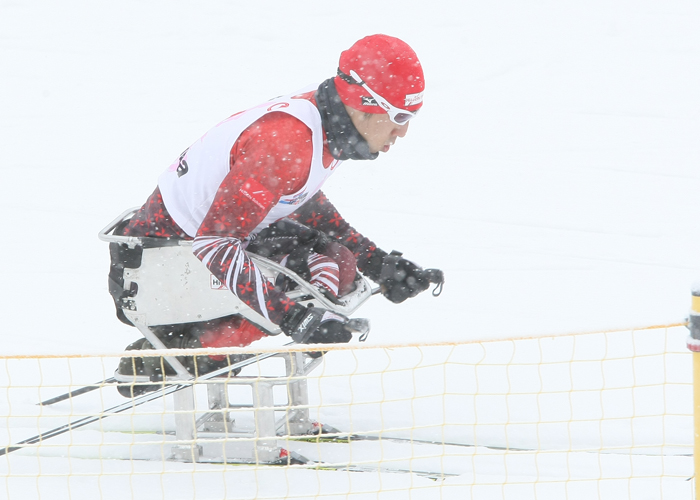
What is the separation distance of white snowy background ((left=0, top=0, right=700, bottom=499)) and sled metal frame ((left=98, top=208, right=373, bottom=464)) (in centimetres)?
23

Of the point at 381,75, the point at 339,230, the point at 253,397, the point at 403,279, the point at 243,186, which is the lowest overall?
the point at 253,397

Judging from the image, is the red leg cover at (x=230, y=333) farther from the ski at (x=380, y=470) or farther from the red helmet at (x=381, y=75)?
the red helmet at (x=381, y=75)

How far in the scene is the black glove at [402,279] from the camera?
3.83 m

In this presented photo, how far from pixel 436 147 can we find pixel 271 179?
5475 mm

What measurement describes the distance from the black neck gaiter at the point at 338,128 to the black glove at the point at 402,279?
748 millimetres

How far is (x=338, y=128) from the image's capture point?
128 inches

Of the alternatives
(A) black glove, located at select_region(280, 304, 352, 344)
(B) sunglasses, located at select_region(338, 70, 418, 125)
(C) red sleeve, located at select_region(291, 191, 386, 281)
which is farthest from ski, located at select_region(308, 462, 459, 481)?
(B) sunglasses, located at select_region(338, 70, 418, 125)

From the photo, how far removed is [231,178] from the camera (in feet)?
10.1

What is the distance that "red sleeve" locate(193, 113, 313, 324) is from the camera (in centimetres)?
306

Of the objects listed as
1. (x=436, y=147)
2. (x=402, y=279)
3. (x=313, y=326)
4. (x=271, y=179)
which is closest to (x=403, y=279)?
(x=402, y=279)

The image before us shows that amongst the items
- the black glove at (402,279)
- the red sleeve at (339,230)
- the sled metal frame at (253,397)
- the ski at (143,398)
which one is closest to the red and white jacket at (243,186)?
the sled metal frame at (253,397)

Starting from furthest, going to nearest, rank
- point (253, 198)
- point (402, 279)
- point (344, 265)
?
1. point (402, 279)
2. point (344, 265)
3. point (253, 198)

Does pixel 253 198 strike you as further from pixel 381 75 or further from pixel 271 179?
pixel 381 75

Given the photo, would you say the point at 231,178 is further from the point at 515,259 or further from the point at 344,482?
the point at 515,259
